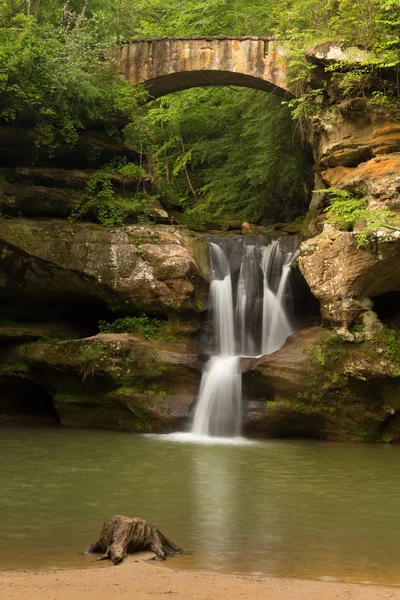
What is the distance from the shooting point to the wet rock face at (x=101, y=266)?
1778 centimetres

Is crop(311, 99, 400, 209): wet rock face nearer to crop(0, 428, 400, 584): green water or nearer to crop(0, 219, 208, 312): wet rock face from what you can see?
crop(0, 219, 208, 312): wet rock face

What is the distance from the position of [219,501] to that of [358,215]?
7876mm

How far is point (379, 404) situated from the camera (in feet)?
52.3

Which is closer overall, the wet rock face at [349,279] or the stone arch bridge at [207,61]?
the wet rock face at [349,279]

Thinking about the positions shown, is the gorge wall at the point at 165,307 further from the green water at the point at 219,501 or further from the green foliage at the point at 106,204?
the green water at the point at 219,501

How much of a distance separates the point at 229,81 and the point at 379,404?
37.6 feet

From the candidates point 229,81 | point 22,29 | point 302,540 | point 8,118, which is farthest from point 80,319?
point 302,540

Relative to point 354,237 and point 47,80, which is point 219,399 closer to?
point 354,237

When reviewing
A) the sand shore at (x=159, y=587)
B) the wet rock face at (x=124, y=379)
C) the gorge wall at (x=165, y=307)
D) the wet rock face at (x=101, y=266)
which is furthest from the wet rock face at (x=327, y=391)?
the sand shore at (x=159, y=587)

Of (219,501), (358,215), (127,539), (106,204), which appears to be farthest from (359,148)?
(127,539)

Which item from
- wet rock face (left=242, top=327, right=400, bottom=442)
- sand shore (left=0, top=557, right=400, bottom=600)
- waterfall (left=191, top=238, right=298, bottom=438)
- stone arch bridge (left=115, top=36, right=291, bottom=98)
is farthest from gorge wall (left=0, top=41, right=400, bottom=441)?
sand shore (left=0, top=557, right=400, bottom=600)

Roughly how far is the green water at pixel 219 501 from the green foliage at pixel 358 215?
4.13 metres

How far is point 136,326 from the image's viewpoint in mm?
18156

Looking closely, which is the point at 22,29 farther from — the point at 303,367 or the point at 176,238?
the point at 303,367
